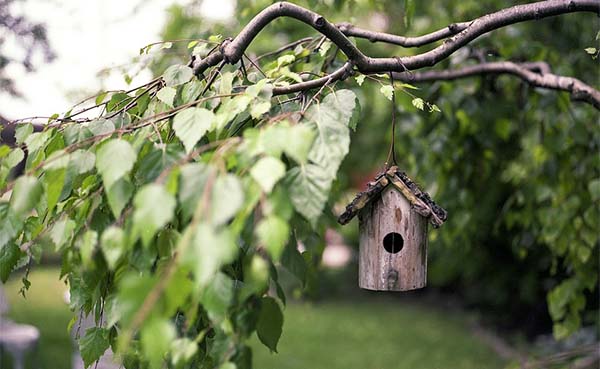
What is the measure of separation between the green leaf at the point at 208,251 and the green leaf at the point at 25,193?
Result: 1.35 feet

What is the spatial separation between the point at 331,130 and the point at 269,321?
1.26ft

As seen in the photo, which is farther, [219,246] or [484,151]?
[484,151]

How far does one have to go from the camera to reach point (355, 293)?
9.70 metres

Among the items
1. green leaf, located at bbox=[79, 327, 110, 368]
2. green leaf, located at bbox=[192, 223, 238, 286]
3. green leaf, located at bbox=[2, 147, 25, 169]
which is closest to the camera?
green leaf, located at bbox=[192, 223, 238, 286]

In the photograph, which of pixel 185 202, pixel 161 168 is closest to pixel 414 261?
pixel 161 168

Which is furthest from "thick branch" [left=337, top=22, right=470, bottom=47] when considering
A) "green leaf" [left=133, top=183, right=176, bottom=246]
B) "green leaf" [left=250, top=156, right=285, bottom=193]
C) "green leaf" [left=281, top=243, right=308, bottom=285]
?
"green leaf" [left=133, top=183, right=176, bottom=246]

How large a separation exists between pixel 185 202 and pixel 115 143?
0.83 ft

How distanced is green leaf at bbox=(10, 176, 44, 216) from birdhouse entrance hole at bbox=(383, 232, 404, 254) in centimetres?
96

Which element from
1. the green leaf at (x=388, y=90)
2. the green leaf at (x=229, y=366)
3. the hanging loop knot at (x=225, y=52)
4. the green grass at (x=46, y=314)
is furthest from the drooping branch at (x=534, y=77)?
the green grass at (x=46, y=314)

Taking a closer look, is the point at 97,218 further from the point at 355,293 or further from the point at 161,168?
the point at 355,293

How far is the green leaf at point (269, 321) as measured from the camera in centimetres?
124

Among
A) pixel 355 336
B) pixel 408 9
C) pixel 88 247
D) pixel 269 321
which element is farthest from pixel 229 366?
pixel 355 336

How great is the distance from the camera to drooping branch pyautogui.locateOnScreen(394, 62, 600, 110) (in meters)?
2.23

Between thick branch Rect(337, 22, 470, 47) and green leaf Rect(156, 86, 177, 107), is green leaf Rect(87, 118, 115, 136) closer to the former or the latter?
green leaf Rect(156, 86, 177, 107)
